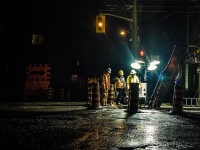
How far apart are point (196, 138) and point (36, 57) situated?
3235 centimetres

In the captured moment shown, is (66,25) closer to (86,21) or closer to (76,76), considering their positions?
(86,21)

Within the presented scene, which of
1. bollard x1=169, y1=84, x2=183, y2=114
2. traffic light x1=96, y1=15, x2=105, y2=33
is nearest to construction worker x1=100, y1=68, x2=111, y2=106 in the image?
traffic light x1=96, y1=15, x2=105, y2=33

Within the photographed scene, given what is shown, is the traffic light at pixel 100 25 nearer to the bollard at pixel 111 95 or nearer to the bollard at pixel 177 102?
the bollard at pixel 111 95

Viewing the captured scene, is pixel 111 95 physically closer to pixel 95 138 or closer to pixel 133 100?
pixel 133 100

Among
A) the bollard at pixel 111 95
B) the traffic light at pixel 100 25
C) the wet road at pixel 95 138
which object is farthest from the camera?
the traffic light at pixel 100 25

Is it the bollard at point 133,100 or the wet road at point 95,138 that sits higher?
the bollard at point 133,100

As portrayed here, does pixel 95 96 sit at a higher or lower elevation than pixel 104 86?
lower

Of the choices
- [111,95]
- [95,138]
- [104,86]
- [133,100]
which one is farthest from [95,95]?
[95,138]

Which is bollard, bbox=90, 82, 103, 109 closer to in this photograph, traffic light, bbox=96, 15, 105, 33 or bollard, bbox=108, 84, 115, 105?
bollard, bbox=108, 84, 115, 105

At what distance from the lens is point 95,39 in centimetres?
4169

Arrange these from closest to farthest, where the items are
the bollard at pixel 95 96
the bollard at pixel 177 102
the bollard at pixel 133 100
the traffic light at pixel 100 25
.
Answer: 1. the bollard at pixel 177 102
2. the bollard at pixel 133 100
3. the bollard at pixel 95 96
4. the traffic light at pixel 100 25

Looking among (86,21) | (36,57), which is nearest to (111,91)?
(36,57)

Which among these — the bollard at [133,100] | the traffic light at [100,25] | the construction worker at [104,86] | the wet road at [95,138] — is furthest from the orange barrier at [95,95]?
the traffic light at [100,25]

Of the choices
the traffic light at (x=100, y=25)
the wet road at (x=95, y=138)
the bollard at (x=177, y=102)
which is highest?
the traffic light at (x=100, y=25)
